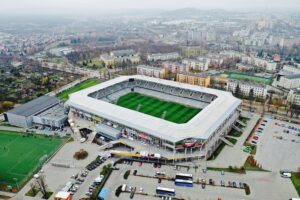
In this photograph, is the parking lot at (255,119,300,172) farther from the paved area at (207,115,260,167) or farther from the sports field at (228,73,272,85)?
the sports field at (228,73,272,85)

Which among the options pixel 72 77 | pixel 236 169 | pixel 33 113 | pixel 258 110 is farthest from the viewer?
pixel 72 77

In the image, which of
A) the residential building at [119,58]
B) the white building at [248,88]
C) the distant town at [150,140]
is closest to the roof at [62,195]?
the distant town at [150,140]

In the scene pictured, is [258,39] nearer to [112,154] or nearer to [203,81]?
[203,81]

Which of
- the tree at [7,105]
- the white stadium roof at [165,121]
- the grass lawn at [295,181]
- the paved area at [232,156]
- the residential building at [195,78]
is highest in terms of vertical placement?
the white stadium roof at [165,121]

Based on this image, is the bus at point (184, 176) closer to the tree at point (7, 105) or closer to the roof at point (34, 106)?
the roof at point (34, 106)

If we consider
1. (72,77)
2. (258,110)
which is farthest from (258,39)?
(72,77)

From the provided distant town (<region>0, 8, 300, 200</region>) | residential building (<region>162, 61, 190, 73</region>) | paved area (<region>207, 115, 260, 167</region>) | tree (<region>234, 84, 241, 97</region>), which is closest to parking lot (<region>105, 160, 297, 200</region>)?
distant town (<region>0, 8, 300, 200</region>)

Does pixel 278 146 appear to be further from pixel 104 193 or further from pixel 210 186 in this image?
pixel 104 193
